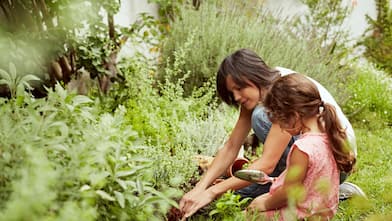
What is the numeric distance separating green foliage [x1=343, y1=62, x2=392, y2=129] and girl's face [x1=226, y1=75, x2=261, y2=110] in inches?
129

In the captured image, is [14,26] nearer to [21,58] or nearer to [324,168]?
[21,58]

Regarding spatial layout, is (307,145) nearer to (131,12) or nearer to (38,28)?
(38,28)

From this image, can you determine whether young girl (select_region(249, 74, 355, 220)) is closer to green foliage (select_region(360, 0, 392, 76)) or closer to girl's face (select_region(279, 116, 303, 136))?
girl's face (select_region(279, 116, 303, 136))

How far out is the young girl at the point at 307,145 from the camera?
108 inches

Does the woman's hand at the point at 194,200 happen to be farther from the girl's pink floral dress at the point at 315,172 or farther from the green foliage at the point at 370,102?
the green foliage at the point at 370,102

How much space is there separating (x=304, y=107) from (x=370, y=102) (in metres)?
4.45

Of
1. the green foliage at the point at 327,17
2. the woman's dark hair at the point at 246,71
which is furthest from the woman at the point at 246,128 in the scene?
the green foliage at the point at 327,17

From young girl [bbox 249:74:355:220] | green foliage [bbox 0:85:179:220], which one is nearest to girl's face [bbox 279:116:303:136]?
young girl [bbox 249:74:355:220]

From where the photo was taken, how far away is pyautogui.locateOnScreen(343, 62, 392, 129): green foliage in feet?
21.7

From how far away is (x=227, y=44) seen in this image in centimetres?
542

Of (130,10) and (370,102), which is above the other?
(130,10)

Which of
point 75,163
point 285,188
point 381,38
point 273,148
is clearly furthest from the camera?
point 381,38

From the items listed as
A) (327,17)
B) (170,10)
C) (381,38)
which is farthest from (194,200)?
(381,38)

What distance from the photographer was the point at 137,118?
13.0 ft
